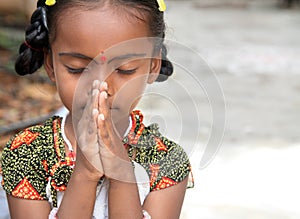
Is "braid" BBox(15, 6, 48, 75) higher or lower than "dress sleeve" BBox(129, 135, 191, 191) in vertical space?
higher

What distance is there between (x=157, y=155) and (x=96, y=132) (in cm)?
42

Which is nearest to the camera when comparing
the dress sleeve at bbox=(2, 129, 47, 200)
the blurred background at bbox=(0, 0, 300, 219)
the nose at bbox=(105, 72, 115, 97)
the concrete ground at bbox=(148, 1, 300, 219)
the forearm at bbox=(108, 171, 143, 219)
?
the nose at bbox=(105, 72, 115, 97)

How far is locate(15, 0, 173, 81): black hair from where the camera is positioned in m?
1.84

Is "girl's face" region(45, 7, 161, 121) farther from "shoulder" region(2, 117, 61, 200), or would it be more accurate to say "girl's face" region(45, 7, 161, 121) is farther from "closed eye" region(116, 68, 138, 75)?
"shoulder" region(2, 117, 61, 200)

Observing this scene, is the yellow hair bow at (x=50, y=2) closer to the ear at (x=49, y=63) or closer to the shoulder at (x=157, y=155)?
the ear at (x=49, y=63)

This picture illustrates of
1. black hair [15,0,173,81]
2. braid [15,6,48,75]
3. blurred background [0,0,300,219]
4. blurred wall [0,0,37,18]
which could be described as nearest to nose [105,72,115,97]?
black hair [15,0,173,81]

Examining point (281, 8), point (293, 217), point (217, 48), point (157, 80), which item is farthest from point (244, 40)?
point (157, 80)

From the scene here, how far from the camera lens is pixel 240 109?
15.9ft

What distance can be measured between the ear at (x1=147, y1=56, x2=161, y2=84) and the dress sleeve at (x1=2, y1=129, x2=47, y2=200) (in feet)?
1.27

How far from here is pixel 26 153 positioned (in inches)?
77.7

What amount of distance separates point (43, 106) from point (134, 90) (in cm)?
271

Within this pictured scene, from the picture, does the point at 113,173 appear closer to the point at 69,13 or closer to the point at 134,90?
the point at 134,90

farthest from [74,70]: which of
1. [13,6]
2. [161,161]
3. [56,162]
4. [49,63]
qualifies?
[13,6]

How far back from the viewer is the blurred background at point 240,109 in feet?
10.6
